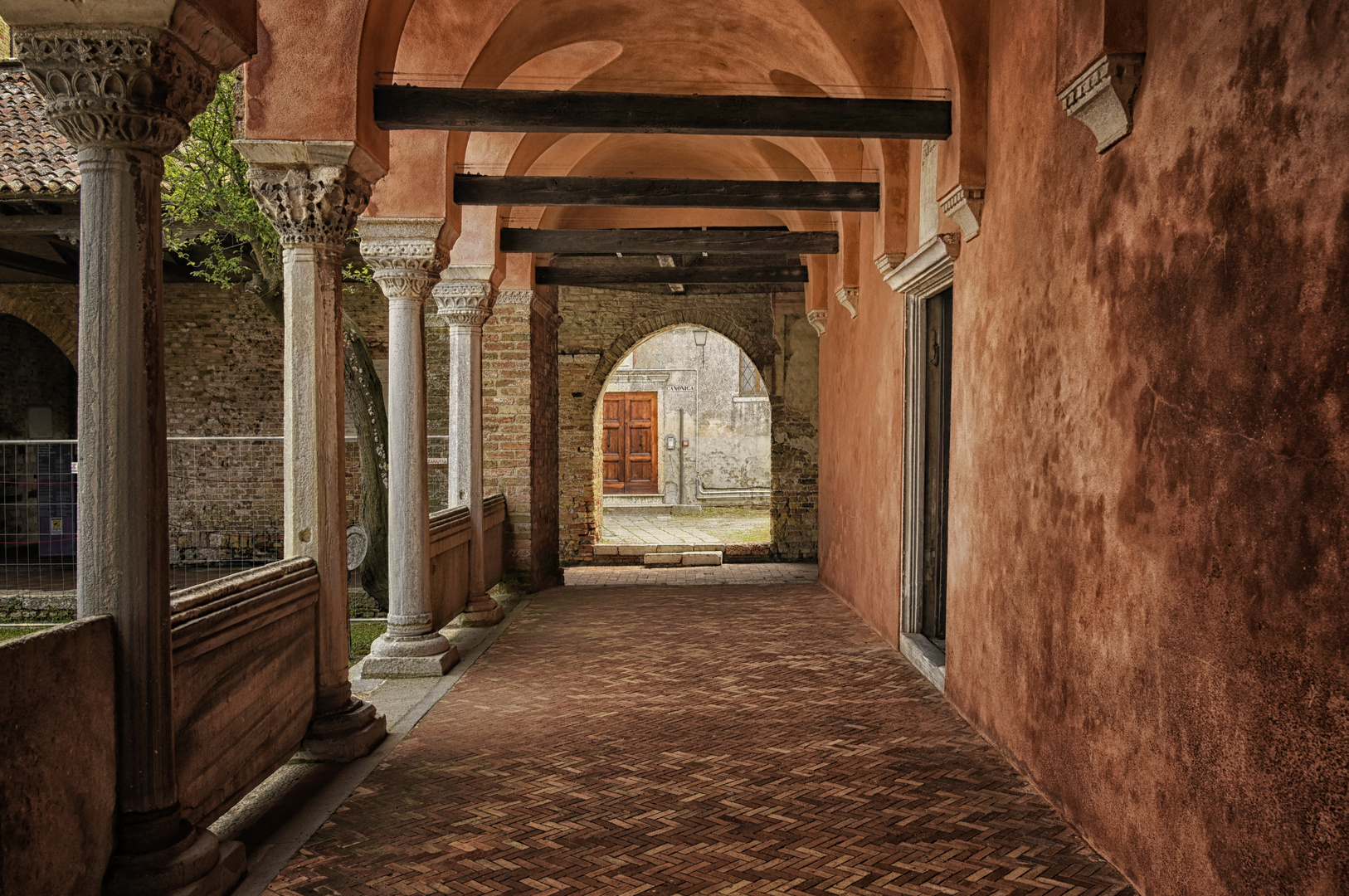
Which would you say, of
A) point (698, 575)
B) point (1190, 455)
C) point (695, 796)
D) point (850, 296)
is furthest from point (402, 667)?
point (698, 575)

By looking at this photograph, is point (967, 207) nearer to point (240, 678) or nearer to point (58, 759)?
point (240, 678)

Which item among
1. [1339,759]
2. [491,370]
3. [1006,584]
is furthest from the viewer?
[491,370]

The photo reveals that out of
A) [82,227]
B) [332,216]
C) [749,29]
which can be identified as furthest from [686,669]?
[749,29]

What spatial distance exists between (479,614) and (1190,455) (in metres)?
6.29

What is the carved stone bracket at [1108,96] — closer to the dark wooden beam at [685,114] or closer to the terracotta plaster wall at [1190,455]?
the terracotta plaster wall at [1190,455]

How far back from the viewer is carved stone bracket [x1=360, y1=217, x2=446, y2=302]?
6.25 meters

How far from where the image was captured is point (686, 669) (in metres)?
6.36

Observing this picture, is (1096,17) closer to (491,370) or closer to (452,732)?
(452,732)

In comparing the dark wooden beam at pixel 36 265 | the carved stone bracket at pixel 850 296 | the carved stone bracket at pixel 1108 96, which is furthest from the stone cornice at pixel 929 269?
the dark wooden beam at pixel 36 265

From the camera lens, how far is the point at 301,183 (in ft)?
14.9

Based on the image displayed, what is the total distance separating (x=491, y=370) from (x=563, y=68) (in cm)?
305

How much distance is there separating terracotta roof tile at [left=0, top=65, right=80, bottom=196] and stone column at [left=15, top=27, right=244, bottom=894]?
310 inches

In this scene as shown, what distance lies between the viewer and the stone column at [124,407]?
9.37 ft

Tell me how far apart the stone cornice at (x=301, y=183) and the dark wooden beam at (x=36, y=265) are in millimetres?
9795
